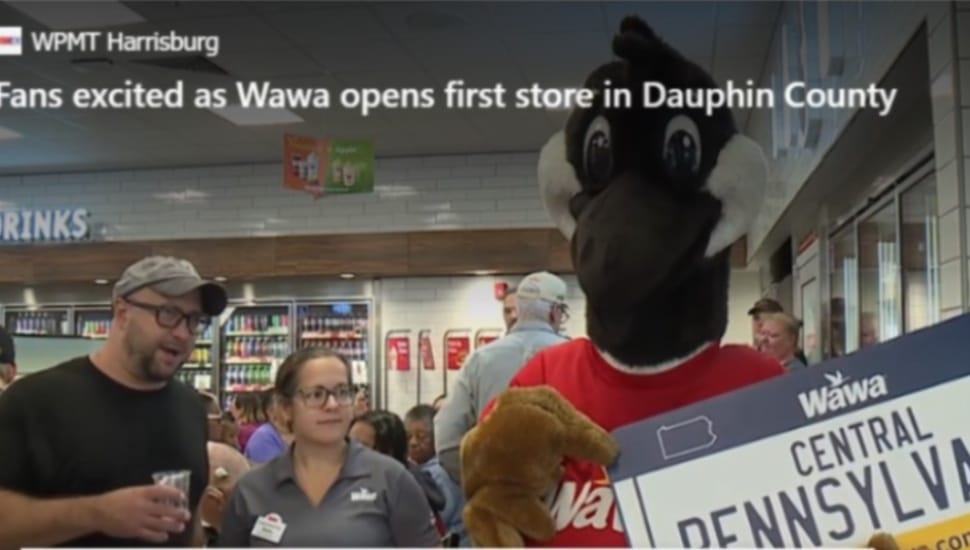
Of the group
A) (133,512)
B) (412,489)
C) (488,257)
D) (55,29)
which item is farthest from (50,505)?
(488,257)

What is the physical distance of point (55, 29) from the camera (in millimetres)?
5215

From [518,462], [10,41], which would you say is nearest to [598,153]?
[518,462]

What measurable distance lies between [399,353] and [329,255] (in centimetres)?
97

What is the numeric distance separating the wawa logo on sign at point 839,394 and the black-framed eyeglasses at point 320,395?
1.32 m

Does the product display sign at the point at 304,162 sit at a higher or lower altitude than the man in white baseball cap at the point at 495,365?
higher

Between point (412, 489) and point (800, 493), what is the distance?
3.90 ft

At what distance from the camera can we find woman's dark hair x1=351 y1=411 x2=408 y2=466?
10.6 ft

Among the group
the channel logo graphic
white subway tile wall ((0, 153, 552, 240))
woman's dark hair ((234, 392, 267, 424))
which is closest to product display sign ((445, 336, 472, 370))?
white subway tile wall ((0, 153, 552, 240))

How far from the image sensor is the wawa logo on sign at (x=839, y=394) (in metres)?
0.90

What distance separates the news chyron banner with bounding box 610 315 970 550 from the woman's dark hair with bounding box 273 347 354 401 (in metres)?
1.28

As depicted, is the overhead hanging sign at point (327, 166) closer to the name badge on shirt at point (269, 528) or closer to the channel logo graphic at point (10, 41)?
the channel logo graphic at point (10, 41)

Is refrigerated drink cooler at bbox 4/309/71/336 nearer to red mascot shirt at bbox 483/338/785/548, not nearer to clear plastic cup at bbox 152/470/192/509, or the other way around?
clear plastic cup at bbox 152/470/192/509

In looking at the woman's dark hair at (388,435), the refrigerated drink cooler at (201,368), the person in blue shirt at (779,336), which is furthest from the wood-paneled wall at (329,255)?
the woman's dark hair at (388,435)

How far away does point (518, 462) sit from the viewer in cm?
105
